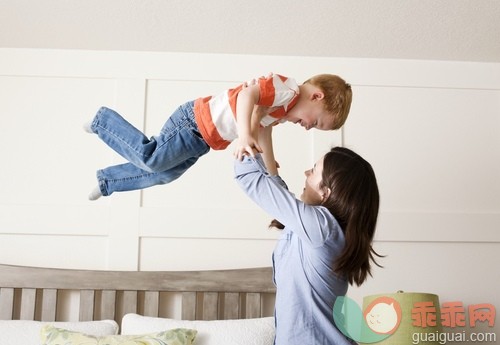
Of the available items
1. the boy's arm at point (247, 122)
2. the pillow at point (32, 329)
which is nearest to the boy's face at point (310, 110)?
the boy's arm at point (247, 122)

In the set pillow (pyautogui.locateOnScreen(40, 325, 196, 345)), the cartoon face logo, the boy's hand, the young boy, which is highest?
the young boy

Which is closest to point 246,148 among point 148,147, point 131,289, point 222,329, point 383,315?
point 148,147

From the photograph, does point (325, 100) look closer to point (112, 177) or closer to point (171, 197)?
point (112, 177)

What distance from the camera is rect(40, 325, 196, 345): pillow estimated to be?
7.72 feet

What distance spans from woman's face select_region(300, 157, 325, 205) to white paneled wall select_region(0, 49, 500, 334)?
134cm

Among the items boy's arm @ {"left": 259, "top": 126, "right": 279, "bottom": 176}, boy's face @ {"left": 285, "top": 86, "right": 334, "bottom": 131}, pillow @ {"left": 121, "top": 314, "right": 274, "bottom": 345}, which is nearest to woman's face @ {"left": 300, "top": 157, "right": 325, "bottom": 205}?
boy's arm @ {"left": 259, "top": 126, "right": 279, "bottom": 176}

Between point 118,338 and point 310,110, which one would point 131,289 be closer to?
point 118,338

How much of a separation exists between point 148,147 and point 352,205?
2.05ft

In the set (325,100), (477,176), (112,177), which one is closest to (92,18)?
(112,177)

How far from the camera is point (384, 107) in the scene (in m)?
3.17

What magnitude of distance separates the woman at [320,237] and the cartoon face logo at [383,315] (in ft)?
3.60

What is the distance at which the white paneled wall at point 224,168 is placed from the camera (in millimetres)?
2961

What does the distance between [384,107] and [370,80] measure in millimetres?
162

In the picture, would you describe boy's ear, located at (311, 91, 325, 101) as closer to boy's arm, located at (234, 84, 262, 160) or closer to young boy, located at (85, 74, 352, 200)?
young boy, located at (85, 74, 352, 200)
